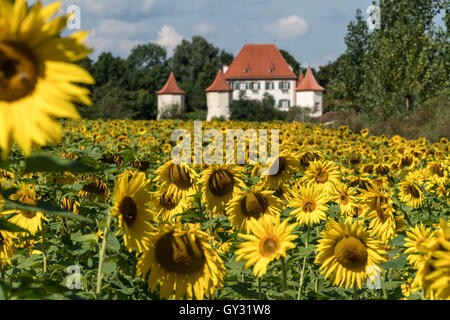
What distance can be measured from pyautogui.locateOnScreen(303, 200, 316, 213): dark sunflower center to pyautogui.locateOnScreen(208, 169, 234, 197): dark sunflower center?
454mm

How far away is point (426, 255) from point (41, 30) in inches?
48.4

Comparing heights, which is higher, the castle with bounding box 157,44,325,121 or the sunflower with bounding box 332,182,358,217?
the castle with bounding box 157,44,325,121

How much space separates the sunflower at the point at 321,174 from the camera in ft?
12.7

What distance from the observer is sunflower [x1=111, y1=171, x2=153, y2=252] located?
1.74m

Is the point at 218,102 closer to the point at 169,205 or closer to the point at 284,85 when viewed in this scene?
the point at 284,85

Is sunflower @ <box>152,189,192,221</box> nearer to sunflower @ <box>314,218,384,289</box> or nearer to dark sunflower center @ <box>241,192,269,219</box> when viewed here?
dark sunflower center @ <box>241,192,269,219</box>

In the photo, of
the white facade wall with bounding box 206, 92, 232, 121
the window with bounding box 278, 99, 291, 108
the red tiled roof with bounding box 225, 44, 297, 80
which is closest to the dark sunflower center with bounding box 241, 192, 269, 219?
the white facade wall with bounding box 206, 92, 232, 121

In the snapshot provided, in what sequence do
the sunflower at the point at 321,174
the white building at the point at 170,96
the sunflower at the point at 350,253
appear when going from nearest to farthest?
→ the sunflower at the point at 350,253 < the sunflower at the point at 321,174 < the white building at the point at 170,96

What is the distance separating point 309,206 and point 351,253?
3.04ft

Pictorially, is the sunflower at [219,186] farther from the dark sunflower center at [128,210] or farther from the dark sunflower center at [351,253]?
the dark sunflower center at [128,210]

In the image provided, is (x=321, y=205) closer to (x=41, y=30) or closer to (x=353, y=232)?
(x=353, y=232)

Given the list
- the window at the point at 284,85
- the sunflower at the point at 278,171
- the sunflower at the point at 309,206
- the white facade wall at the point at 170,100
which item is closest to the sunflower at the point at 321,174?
the sunflower at the point at 278,171

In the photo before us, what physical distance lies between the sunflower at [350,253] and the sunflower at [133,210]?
2.51 feet

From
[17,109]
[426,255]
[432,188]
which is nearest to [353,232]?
[426,255]
